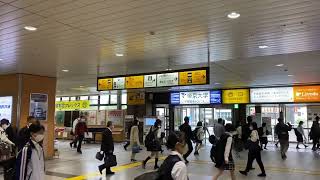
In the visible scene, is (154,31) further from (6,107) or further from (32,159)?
(6,107)

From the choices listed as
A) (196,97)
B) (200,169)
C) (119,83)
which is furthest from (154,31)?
(196,97)

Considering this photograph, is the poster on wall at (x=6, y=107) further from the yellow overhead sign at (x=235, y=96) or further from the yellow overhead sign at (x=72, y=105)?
the yellow overhead sign at (x=72, y=105)

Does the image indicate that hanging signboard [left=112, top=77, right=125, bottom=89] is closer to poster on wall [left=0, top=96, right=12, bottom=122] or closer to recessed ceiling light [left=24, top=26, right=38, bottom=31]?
recessed ceiling light [left=24, top=26, right=38, bottom=31]

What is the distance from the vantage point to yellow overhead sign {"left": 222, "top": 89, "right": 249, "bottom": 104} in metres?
16.3

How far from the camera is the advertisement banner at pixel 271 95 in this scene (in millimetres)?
15266

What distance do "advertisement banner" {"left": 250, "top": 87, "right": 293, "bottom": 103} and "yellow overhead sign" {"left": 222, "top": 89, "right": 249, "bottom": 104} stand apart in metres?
0.33

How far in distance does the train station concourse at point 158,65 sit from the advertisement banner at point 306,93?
0.04 meters

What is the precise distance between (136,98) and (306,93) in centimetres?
915

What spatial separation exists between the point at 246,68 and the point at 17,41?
746 centimetres

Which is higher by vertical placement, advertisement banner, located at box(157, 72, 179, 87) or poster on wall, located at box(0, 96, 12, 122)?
advertisement banner, located at box(157, 72, 179, 87)

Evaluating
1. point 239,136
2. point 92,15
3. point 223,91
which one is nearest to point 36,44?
point 92,15

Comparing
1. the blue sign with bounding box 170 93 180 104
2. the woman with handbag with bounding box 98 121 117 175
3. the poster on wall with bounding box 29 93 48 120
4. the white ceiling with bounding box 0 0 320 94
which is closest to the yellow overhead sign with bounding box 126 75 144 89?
the white ceiling with bounding box 0 0 320 94

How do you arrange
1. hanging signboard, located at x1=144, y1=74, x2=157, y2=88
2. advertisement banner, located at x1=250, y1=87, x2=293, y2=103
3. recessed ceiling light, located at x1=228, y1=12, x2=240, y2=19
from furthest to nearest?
A: advertisement banner, located at x1=250, y1=87, x2=293, y2=103 → hanging signboard, located at x1=144, y1=74, x2=157, y2=88 → recessed ceiling light, located at x1=228, y1=12, x2=240, y2=19

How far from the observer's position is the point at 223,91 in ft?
55.7
